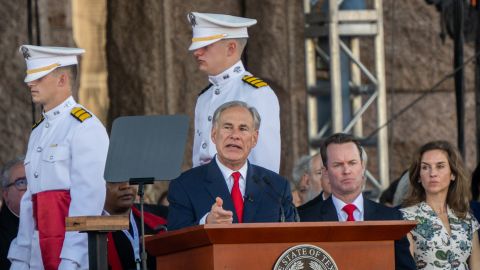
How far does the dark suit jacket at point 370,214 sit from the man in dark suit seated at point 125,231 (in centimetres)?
97

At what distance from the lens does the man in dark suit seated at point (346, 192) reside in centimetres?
842

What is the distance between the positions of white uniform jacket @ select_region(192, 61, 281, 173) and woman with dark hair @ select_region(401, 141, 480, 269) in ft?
2.97

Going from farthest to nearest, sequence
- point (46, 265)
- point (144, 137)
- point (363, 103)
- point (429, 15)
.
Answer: point (429, 15) → point (363, 103) → point (46, 265) → point (144, 137)

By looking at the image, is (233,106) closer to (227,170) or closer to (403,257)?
(227,170)

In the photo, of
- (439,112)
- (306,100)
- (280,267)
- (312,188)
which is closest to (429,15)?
(439,112)

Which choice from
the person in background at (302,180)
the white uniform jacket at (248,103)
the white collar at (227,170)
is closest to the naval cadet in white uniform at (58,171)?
the white uniform jacket at (248,103)

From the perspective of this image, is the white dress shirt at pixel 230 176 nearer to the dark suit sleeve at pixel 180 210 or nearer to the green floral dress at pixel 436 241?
the dark suit sleeve at pixel 180 210

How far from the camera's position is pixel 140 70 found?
1321 centimetres

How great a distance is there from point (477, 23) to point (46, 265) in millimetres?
5014

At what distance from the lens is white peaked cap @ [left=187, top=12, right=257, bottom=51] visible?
8.52 m

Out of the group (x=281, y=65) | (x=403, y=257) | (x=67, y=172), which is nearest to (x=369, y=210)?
(x=403, y=257)

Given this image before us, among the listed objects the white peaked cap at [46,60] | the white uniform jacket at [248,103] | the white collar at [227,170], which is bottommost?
the white collar at [227,170]

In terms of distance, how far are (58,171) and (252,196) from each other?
115 centimetres

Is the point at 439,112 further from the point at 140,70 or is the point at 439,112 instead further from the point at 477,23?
the point at 140,70
